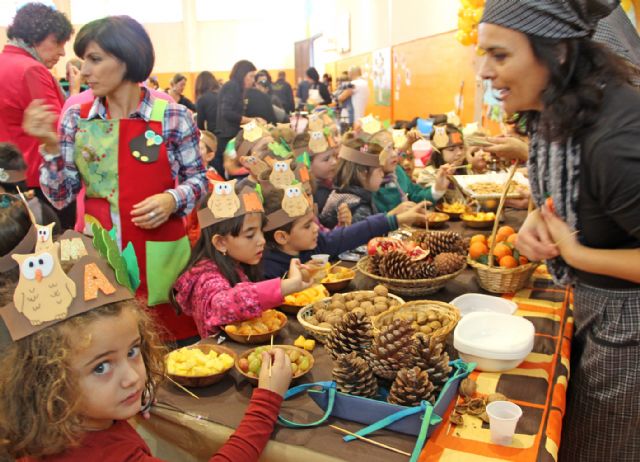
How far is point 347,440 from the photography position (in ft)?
4.57

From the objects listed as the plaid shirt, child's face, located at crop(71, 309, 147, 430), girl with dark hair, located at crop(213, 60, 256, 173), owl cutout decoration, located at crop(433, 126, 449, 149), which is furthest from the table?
girl with dark hair, located at crop(213, 60, 256, 173)

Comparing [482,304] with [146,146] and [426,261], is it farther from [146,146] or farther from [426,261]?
[146,146]

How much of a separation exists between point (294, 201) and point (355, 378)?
3.55 feet

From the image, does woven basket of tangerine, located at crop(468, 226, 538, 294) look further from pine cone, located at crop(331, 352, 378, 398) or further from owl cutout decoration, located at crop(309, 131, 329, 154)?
owl cutout decoration, located at crop(309, 131, 329, 154)

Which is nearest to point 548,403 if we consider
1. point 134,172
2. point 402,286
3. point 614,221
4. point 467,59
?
point 614,221

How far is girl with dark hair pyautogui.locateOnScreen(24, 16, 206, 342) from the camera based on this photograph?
2.22 m

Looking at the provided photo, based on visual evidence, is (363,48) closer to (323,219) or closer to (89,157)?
(323,219)

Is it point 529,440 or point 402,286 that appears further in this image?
point 402,286

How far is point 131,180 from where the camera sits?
7.57 ft

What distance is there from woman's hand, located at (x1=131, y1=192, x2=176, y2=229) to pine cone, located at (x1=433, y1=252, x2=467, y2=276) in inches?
43.8

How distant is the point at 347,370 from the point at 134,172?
131 cm

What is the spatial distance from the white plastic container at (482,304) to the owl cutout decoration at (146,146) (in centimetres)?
133

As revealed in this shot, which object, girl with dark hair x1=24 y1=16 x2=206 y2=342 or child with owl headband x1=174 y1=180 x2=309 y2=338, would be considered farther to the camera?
girl with dark hair x1=24 y1=16 x2=206 y2=342

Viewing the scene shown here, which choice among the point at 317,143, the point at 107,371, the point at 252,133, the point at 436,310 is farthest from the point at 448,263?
the point at 252,133
